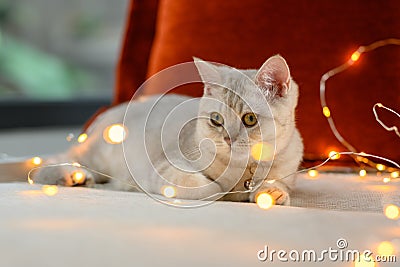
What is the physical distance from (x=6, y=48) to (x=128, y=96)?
3.18 ft

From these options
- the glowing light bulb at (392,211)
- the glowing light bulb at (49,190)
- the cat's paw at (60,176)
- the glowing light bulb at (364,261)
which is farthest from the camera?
the cat's paw at (60,176)

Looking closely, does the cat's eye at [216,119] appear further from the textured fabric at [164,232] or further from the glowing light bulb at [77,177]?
the glowing light bulb at [77,177]

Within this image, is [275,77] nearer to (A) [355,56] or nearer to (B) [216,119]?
(B) [216,119]

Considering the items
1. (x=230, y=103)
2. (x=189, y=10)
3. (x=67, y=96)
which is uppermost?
(x=189, y=10)

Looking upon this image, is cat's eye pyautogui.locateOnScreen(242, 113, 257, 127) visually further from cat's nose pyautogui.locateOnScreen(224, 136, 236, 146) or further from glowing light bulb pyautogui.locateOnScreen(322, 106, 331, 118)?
glowing light bulb pyautogui.locateOnScreen(322, 106, 331, 118)

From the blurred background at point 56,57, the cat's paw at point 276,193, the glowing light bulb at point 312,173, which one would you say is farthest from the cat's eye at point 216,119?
the blurred background at point 56,57

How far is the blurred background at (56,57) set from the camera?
2578 mm

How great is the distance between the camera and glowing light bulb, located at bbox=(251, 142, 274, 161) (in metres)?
1.05

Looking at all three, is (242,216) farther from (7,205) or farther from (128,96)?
(128,96)

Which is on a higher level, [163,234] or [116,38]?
[116,38]

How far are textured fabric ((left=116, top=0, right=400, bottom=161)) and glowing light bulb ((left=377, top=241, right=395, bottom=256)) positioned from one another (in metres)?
0.61

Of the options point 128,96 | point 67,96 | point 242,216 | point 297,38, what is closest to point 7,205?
point 242,216

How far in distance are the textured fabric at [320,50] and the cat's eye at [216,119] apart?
13.3 inches

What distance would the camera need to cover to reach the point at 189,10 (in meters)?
1.62
